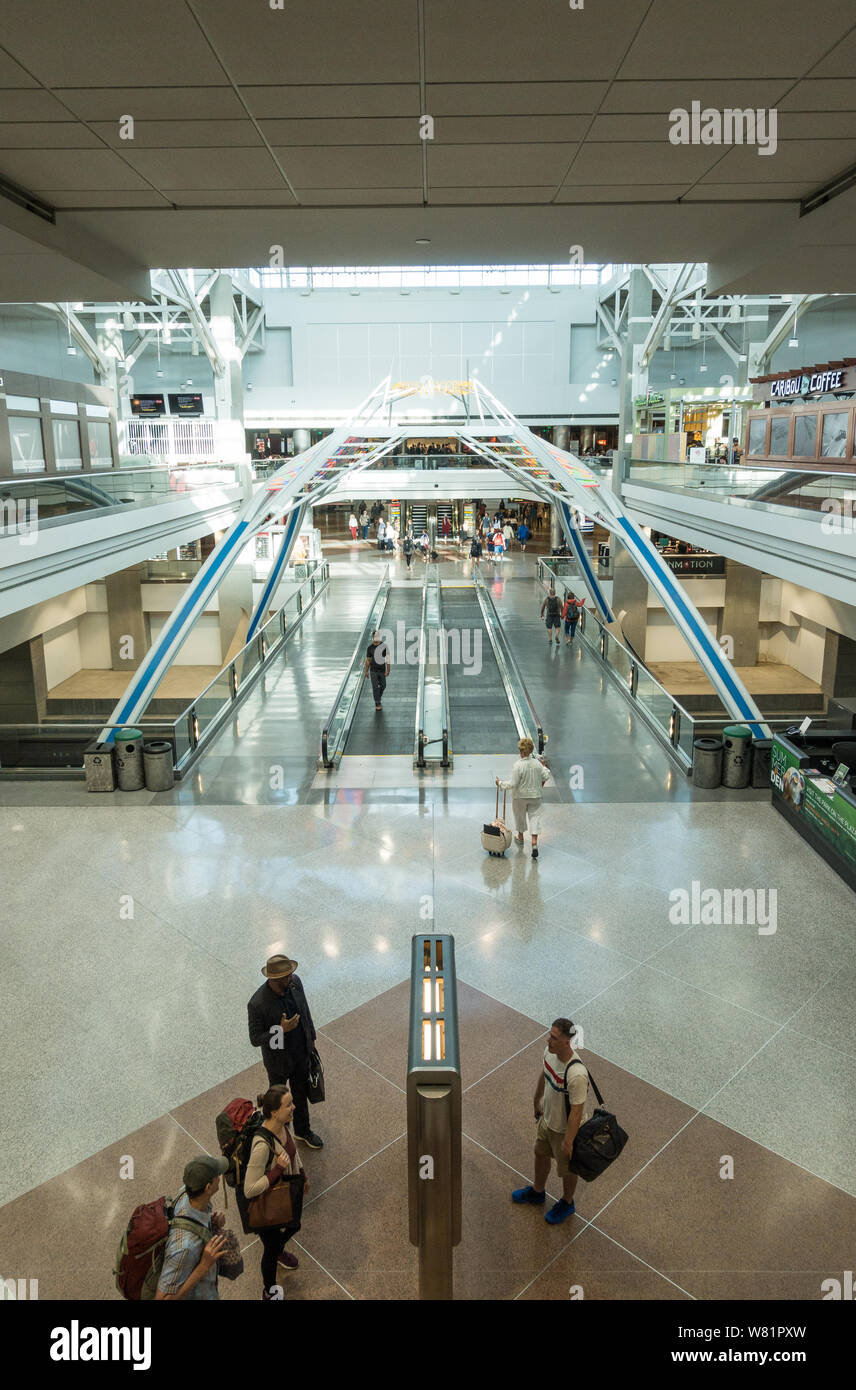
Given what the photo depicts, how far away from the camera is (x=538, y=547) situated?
47094 mm

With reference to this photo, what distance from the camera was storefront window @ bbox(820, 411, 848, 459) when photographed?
45.8ft

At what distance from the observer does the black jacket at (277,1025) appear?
16.3ft

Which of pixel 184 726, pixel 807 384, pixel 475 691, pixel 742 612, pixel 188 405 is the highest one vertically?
pixel 188 405

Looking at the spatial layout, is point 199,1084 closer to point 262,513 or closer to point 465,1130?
point 465,1130

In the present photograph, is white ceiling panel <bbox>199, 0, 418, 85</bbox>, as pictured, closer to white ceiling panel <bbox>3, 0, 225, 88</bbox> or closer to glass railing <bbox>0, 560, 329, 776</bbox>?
white ceiling panel <bbox>3, 0, 225, 88</bbox>

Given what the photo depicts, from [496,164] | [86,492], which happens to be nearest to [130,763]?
[86,492]

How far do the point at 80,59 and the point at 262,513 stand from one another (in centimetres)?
1523

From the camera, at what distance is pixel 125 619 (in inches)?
1072

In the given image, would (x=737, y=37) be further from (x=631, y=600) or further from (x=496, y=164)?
(x=631, y=600)

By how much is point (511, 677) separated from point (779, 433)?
7.14m

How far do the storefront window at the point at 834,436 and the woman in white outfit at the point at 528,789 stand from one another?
336 inches

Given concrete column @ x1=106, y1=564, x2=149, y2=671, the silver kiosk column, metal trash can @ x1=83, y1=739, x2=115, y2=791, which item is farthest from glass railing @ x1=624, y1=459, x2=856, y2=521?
concrete column @ x1=106, y1=564, x2=149, y2=671

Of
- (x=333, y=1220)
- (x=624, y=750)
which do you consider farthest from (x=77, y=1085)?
(x=624, y=750)

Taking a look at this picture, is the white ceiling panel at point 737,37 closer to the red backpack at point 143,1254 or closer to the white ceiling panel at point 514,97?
the white ceiling panel at point 514,97
